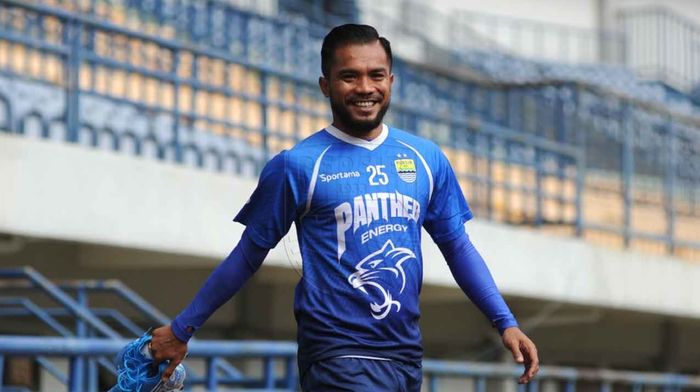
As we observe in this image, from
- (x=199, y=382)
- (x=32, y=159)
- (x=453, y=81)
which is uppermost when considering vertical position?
(x=453, y=81)

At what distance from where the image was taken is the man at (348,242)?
188 inches

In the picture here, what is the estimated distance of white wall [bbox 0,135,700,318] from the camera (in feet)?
35.3

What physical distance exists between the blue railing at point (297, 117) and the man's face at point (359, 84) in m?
6.27

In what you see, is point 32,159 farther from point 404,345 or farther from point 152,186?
point 404,345

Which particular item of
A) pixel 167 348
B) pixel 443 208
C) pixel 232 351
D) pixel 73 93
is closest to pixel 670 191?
pixel 73 93

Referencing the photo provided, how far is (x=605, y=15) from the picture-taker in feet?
98.4

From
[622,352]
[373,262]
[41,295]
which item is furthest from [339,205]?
[622,352]

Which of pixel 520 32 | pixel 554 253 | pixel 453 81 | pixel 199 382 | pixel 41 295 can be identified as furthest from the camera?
pixel 520 32

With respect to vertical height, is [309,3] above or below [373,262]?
above

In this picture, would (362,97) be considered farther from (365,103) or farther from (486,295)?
(486,295)

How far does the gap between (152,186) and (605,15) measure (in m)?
19.4

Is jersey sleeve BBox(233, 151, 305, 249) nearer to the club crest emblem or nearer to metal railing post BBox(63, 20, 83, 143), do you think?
the club crest emblem

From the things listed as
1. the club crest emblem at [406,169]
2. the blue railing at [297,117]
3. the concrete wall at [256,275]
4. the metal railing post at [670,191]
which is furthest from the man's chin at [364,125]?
the metal railing post at [670,191]

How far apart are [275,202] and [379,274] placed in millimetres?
349
